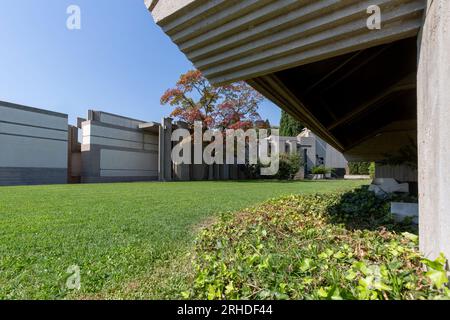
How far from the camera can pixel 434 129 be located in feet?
5.13

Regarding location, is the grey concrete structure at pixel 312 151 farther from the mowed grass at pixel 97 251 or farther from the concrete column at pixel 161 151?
the mowed grass at pixel 97 251

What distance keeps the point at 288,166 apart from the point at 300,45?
843 inches

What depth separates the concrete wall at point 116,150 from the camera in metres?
18.6

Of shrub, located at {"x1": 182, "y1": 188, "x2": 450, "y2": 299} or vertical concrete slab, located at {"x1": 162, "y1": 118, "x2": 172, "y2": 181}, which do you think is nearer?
shrub, located at {"x1": 182, "y1": 188, "x2": 450, "y2": 299}

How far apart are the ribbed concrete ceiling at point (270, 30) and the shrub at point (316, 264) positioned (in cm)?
171

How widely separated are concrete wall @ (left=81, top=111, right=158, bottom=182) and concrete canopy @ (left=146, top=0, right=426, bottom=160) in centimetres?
1755

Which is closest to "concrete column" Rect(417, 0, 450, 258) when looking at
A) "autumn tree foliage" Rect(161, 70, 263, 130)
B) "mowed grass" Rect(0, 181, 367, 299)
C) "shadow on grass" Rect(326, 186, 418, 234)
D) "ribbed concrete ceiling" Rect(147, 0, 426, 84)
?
"ribbed concrete ceiling" Rect(147, 0, 426, 84)

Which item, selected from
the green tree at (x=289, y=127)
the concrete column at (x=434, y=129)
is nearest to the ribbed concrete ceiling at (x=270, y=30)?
the concrete column at (x=434, y=129)

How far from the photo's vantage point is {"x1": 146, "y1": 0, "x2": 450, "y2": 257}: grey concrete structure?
153 centimetres

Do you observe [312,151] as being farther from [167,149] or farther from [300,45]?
[300,45]

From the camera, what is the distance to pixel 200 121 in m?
19.9

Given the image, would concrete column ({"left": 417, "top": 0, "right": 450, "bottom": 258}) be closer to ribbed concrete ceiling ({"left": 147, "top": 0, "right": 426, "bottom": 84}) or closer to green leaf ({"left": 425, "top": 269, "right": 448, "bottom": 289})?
green leaf ({"left": 425, "top": 269, "right": 448, "bottom": 289})

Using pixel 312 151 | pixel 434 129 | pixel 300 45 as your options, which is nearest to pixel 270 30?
pixel 300 45
